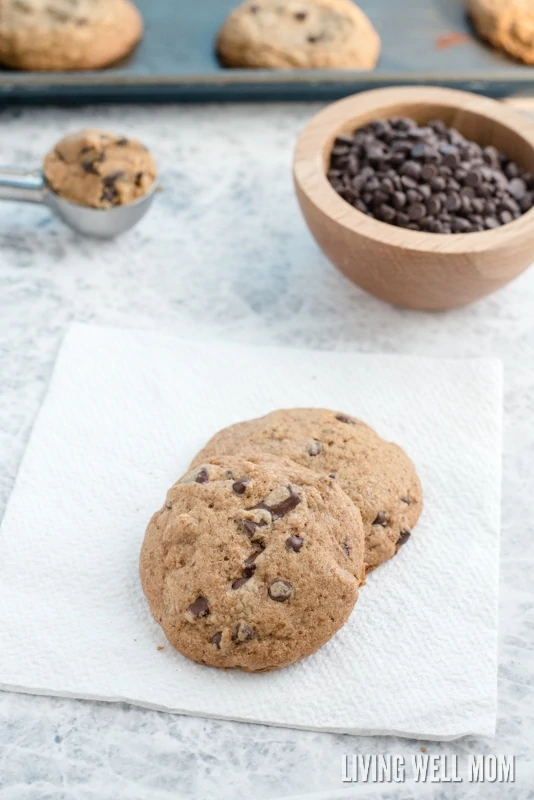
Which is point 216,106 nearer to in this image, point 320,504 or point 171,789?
point 320,504

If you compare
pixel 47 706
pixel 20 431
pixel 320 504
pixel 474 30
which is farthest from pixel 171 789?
pixel 474 30

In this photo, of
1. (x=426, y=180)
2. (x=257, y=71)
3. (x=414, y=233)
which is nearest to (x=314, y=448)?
(x=414, y=233)

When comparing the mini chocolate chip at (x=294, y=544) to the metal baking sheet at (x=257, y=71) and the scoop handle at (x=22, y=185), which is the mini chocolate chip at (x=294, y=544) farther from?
the metal baking sheet at (x=257, y=71)

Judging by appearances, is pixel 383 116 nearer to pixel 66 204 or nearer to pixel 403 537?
pixel 66 204

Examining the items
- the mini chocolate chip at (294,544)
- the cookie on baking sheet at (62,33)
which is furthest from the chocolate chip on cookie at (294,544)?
the cookie on baking sheet at (62,33)

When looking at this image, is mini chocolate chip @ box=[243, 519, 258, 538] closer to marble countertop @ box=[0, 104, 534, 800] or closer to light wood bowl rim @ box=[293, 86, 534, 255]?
marble countertop @ box=[0, 104, 534, 800]

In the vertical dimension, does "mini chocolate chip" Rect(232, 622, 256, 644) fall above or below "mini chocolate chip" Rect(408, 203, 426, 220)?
below

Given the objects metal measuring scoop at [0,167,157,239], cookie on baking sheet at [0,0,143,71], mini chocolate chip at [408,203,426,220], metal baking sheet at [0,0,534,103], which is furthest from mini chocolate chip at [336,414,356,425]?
cookie on baking sheet at [0,0,143,71]
